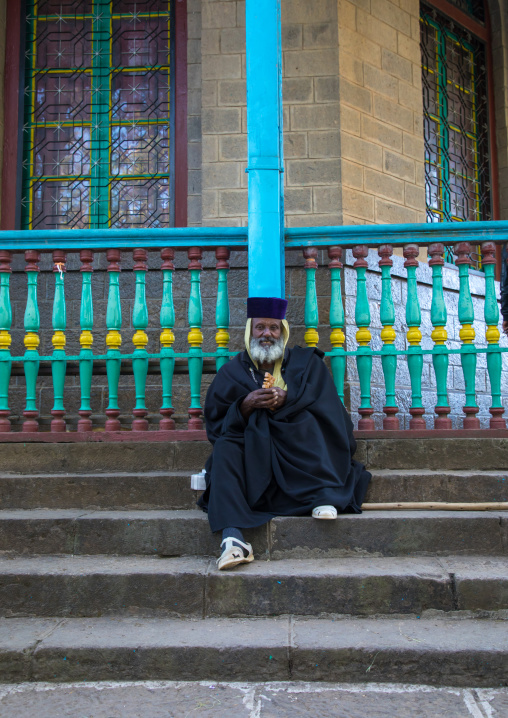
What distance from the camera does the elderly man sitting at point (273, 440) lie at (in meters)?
3.60

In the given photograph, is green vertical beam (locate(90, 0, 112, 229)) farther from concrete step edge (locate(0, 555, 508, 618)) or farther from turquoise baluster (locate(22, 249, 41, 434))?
concrete step edge (locate(0, 555, 508, 618))

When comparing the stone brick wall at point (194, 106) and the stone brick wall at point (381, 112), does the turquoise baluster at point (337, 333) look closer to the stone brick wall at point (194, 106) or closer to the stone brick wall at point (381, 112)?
the stone brick wall at point (381, 112)

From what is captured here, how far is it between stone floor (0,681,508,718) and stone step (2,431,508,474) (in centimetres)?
164

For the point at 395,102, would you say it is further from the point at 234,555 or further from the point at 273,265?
the point at 234,555

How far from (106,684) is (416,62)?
605 cm

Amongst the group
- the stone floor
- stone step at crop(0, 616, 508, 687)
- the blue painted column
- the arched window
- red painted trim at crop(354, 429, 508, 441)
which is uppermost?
the arched window

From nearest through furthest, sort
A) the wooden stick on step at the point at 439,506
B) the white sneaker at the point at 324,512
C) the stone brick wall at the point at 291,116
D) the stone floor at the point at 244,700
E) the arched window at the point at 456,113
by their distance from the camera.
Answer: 1. the stone floor at the point at 244,700
2. the white sneaker at the point at 324,512
3. the wooden stick on step at the point at 439,506
4. the stone brick wall at the point at 291,116
5. the arched window at the point at 456,113

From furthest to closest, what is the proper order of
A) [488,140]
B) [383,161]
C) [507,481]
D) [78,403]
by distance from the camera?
[488,140] < [383,161] < [78,403] < [507,481]

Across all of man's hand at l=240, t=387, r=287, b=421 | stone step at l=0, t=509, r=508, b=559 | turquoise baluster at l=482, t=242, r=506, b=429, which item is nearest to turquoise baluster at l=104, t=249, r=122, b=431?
stone step at l=0, t=509, r=508, b=559

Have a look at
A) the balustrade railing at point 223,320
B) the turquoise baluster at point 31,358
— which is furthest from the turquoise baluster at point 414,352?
the turquoise baluster at point 31,358

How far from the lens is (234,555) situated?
3303mm

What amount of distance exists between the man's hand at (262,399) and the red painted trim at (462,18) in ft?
17.0

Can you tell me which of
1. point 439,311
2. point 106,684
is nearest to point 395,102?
point 439,311

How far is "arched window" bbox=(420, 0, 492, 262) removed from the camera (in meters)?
7.00
